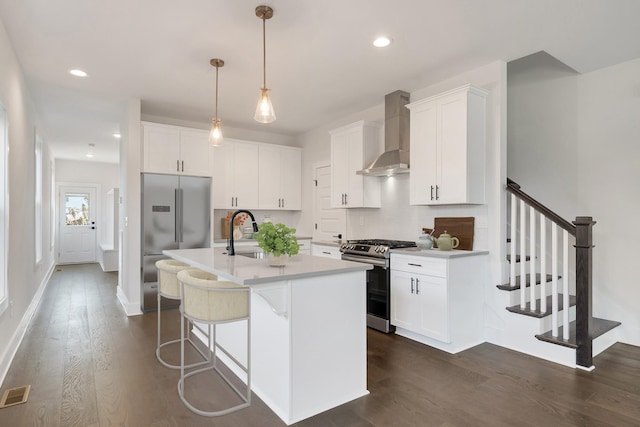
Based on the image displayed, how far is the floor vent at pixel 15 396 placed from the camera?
7.72 feet

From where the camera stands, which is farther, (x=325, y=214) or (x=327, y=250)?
(x=325, y=214)

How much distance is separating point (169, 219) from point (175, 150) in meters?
0.95

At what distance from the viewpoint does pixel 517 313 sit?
10.8ft

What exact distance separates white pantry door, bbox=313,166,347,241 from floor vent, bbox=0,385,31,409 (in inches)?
154

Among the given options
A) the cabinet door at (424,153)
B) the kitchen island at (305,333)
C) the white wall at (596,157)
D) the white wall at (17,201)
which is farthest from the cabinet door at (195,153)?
the white wall at (596,157)

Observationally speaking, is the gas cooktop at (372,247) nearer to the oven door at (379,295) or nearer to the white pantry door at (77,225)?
the oven door at (379,295)

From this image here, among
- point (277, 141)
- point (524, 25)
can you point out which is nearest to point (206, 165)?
point (277, 141)

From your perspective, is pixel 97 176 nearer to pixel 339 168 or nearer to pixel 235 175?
pixel 235 175

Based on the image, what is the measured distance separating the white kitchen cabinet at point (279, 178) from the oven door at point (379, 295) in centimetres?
250

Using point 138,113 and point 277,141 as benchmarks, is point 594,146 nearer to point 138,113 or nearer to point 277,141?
point 277,141

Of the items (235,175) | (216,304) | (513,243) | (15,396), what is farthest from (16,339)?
(513,243)

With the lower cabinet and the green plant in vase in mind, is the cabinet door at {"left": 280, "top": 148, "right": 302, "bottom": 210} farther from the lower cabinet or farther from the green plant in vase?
the green plant in vase

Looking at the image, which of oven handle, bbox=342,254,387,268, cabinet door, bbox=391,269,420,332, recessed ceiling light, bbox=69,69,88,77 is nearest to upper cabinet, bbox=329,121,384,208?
oven handle, bbox=342,254,387,268

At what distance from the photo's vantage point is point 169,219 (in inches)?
190
